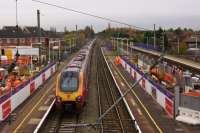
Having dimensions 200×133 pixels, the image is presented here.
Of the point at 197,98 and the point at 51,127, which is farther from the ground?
the point at 197,98

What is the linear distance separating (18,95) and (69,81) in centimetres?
395

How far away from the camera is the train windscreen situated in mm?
23320

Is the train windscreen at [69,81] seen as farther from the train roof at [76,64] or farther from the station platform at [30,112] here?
the station platform at [30,112]

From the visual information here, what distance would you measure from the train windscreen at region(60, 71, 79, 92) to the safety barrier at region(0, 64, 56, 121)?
3.06 meters

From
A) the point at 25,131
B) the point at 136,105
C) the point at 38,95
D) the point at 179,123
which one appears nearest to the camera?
the point at 25,131

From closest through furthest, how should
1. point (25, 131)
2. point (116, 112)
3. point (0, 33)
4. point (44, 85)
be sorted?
point (25, 131) < point (116, 112) < point (44, 85) < point (0, 33)

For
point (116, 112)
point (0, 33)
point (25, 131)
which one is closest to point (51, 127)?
point (25, 131)

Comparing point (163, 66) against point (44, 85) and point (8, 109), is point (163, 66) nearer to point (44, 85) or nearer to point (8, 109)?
point (44, 85)

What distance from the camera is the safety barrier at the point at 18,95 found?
21.4 meters

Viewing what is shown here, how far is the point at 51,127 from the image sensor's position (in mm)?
20750

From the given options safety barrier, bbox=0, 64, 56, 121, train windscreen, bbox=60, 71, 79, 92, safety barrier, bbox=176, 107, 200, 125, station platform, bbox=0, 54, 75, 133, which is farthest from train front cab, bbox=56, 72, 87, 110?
safety barrier, bbox=176, 107, 200, 125

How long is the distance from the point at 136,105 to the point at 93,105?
2987 millimetres

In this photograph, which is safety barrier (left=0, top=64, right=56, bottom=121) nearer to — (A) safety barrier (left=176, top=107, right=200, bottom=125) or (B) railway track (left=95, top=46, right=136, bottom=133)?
(B) railway track (left=95, top=46, right=136, bottom=133)

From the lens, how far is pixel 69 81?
23.8 m
